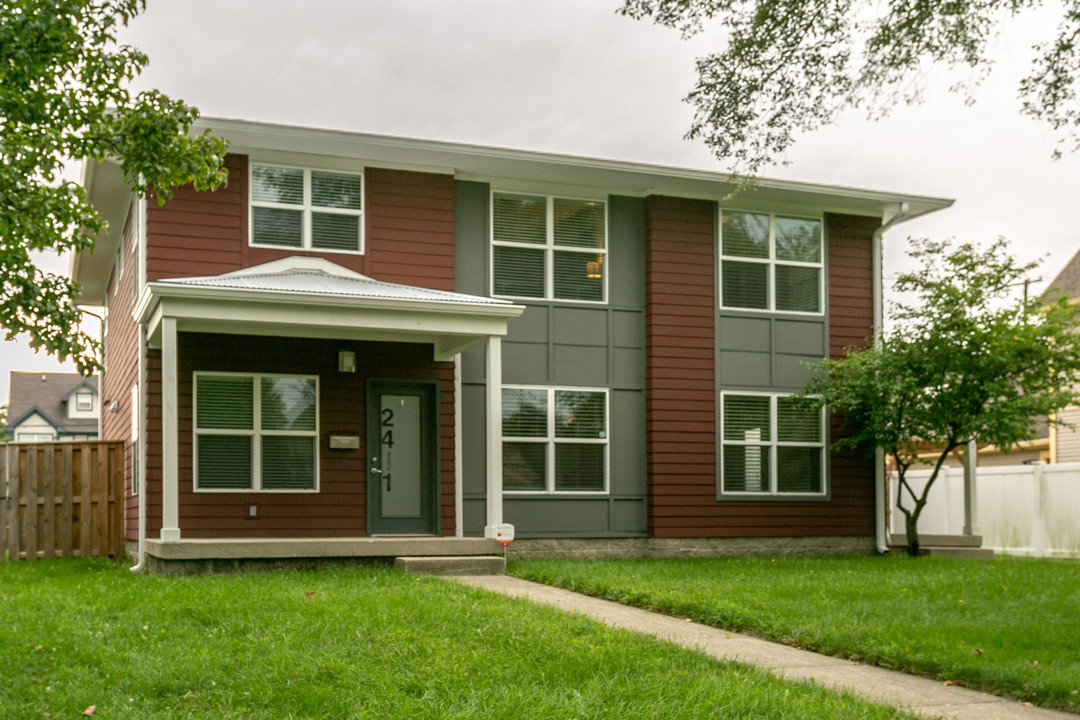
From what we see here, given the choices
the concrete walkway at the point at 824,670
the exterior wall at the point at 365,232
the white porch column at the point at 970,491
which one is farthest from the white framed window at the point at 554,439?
the white porch column at the point at 970,491

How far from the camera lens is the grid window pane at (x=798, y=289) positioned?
16625mm

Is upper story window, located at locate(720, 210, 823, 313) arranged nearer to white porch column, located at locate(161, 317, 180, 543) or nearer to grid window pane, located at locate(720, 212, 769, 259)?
grid window pane, located at locate(720, 212, 769, 259)

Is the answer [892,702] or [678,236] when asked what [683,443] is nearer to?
[678,236]

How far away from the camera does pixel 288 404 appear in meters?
13.9

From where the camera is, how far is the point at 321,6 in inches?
457

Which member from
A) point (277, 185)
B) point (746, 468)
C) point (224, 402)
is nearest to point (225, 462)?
point (224, 402)

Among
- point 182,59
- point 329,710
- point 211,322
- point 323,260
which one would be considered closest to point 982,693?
point 329,710

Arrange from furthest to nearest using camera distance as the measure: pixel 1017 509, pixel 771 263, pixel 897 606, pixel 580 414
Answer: pixel 1017 509 < pixel 771 263 < pixel 580 414 < pixel 897 606

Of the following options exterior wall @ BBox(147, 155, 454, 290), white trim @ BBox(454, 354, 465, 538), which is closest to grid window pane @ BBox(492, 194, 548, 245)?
exterior wall @ BBox(147, 155, 454, 290)

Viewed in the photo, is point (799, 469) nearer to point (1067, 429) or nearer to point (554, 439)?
point (554, 439)

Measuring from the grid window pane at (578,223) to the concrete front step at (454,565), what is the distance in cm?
499

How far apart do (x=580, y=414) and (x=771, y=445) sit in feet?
9.48

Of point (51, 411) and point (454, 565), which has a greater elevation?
point (51, 411)

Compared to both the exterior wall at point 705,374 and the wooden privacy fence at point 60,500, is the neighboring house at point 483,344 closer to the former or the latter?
the exterior wall at point 705,374
